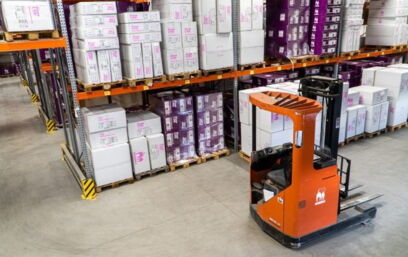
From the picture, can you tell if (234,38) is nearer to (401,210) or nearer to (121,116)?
(121,116)

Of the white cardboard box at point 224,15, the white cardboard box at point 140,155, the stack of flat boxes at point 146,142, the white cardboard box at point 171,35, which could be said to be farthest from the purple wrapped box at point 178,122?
the white cardboard box at point 224,15

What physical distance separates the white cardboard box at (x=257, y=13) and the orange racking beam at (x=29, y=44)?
341 cm

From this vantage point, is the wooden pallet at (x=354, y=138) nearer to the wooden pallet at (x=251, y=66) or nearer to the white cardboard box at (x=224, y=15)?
the wooden pallet at (x=251, y=66)

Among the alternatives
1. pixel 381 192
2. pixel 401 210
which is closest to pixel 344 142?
pixel 381 192

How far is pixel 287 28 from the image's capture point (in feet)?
21.8

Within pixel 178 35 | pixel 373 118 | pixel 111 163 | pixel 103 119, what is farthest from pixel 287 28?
pixel 111 163

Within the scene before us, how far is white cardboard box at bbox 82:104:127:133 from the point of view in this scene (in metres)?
5.16

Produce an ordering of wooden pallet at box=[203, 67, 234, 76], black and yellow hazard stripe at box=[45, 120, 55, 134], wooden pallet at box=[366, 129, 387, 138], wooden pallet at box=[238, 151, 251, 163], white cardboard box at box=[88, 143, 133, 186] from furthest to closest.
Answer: black and yellow hazard stripe at box=[45, 120, 55, 134] < wooden pallet at box=[366, 129, 387, 138] < wooden pallet at box=[238, 151, 251, 163] < wooden pallet at box=[203, 67, 234, 76] < white cardboard box at box=[88, 143, 133, 186]

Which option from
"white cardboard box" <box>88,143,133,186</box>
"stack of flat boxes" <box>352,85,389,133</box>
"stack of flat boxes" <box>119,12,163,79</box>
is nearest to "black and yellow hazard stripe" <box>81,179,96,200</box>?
"white cardboard box" <box>88,143,133,186</box>

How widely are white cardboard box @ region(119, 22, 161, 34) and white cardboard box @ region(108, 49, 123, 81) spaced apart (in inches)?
14.2

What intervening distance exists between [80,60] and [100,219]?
8.25 ft

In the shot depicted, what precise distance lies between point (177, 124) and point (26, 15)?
9.45 ft

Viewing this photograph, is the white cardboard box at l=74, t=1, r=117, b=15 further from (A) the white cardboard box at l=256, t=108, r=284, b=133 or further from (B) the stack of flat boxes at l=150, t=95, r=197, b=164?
(A) the white cardboard box at l=256, t=108, r=284, b=133

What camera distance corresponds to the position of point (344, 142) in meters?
6.88
